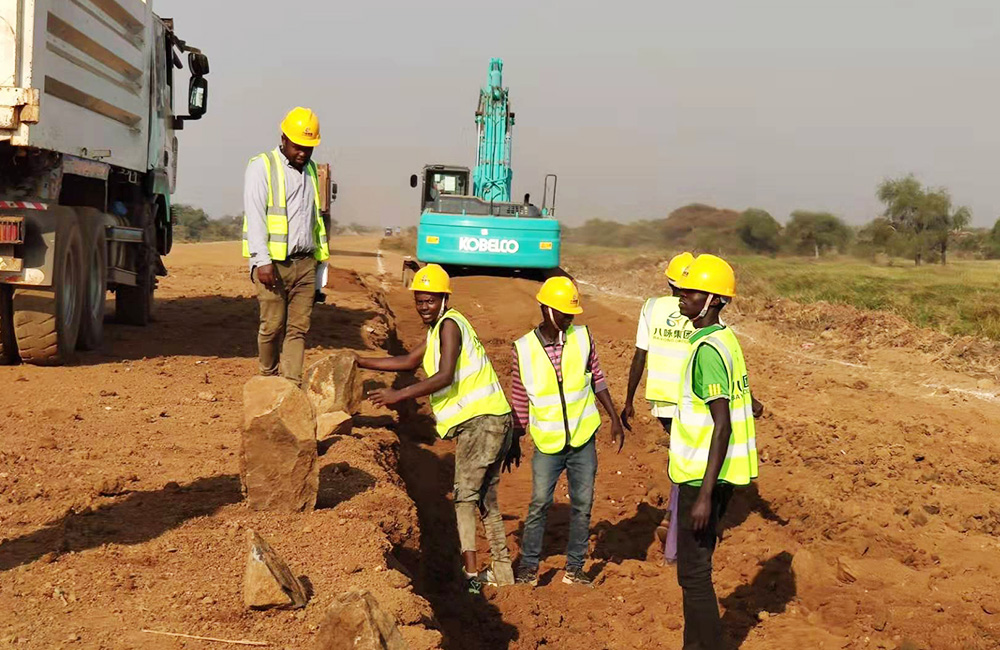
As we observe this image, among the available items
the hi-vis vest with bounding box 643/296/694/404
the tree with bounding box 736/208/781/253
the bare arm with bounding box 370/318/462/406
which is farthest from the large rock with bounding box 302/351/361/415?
the tree with bounding box 736/208/781/253

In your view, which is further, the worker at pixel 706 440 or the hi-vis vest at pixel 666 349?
the hi-vis vest at pixel 666 349

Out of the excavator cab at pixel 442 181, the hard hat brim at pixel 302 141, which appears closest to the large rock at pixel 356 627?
the hard hat brim at pixel 302 141

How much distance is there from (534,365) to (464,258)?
45.8ft

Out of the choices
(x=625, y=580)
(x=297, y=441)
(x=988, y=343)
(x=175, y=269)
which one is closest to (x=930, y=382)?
(x=988, y=343)

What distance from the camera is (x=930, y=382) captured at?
1358cm

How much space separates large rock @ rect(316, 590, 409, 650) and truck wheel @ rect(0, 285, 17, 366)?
661 cm

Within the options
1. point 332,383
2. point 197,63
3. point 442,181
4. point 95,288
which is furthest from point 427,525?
point 442,181

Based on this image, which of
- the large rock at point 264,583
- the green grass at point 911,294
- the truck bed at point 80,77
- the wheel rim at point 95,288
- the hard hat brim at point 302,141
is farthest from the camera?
the green grass at point 911,294

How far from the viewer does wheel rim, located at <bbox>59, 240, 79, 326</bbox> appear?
1000 cm

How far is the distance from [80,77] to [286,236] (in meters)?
3.56

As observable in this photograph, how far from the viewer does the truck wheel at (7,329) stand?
31.8ft

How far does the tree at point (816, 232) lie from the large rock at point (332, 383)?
124 ft

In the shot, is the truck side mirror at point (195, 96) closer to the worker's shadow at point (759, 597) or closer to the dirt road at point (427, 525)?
the dirt road at point (427, 525)

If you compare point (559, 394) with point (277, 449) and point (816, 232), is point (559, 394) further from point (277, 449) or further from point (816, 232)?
point (816, 232)
